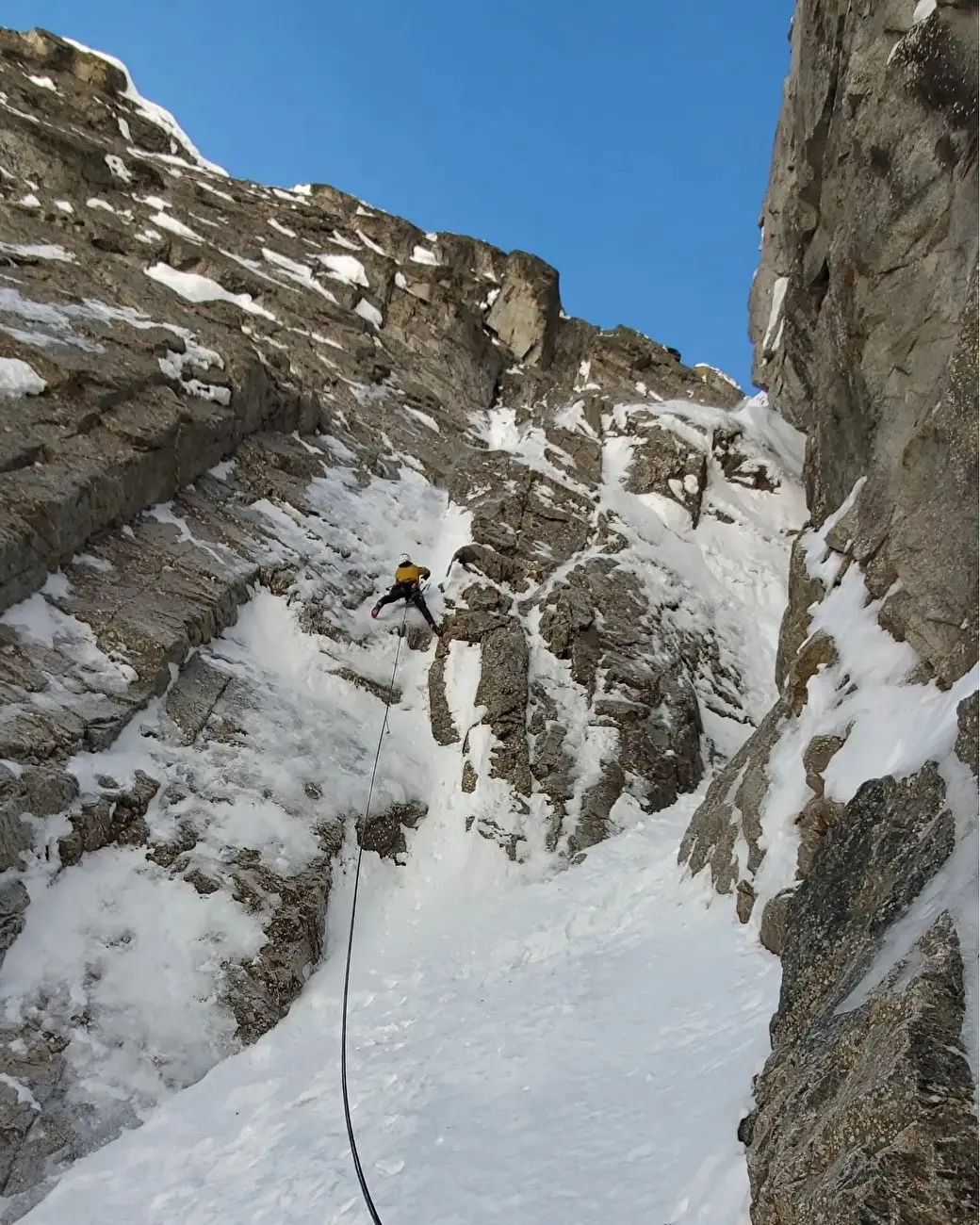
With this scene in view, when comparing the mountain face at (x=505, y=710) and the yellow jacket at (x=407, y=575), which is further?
the yellow jacket at (x=407, y=575)

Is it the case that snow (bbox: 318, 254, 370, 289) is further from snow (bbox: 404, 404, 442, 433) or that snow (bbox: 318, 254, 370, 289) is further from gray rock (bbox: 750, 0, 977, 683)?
gray rock (bbox: 750, 0, 977, 683)

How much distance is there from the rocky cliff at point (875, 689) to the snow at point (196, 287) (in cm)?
1817

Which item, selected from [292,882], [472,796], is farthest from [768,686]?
[292,882]

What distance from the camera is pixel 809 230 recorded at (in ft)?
43.5

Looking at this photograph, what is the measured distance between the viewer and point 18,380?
15148 millimetres

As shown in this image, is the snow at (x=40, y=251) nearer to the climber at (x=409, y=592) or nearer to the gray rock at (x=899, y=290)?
the climber at (x=409, y=592)

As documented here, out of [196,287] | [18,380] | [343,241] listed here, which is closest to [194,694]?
[18,380]

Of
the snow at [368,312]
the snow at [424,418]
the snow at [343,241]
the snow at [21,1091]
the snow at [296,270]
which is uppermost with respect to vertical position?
the snow at [343,241]

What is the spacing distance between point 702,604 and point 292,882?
12.9 m

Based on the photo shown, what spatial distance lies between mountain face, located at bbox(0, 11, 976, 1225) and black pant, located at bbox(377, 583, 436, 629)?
1.58 ft

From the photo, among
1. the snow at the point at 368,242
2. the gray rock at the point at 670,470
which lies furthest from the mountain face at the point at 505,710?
the snow at the point at 368,242

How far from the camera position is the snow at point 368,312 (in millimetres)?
30250

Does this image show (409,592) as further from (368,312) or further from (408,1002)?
(368,312)

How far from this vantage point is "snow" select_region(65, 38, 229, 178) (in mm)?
33000
